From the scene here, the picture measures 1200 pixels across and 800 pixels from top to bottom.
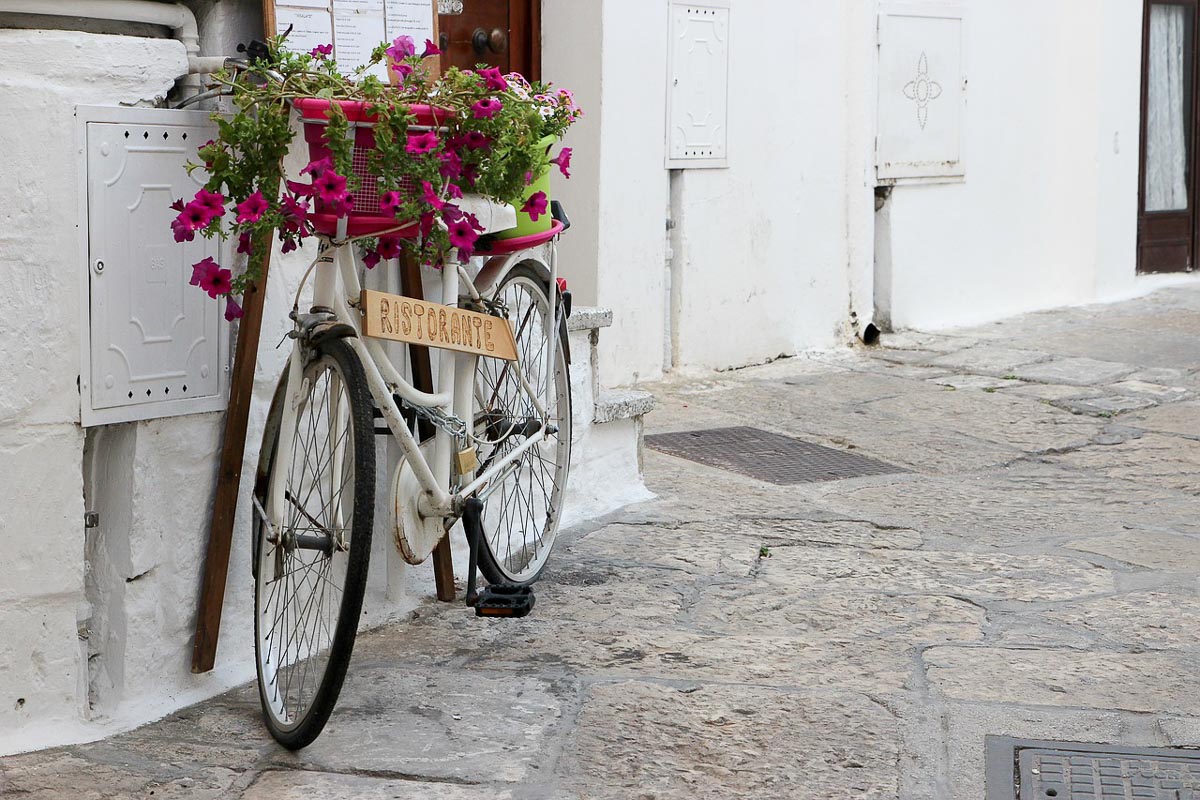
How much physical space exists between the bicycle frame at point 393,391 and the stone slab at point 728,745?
0.54 metres

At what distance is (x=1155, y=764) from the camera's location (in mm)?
2898

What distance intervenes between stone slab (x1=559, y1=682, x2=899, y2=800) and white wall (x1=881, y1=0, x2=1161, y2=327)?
5.44m

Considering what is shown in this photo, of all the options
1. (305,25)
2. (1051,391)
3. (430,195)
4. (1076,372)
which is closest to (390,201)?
(430,195)

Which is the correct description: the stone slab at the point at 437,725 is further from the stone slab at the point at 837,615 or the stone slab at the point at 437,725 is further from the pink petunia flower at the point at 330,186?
the pink petunia flower at the point at 330,186

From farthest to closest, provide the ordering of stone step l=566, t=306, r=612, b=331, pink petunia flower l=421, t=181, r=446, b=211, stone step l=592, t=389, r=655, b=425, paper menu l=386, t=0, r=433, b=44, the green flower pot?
stone step l=592, t=389, r=655, b=425
stone step l=566, t=306, r=612, b=331
paper menu l=386, t=0, r=433, b=44
the green flower pot
pink petunia flower l=421, t=181, r=446, b=211

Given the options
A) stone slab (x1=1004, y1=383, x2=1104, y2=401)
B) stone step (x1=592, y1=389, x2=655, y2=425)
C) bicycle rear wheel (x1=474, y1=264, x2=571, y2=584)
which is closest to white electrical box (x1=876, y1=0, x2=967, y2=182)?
stone slab (x1=1004, y1=383, x2=1104, y2=401)

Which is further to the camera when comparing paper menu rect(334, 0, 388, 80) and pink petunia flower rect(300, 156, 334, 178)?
paper menu rect(334, 0, 388, 80)

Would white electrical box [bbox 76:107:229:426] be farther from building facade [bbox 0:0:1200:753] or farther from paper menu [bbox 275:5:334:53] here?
paper menu [bbox 275:5:334:53]

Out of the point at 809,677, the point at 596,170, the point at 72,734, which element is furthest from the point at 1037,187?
the point at 72,734

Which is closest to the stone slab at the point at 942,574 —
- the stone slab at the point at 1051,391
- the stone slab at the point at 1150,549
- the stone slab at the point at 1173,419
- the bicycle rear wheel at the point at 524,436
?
the stone slab at the point at 1150,549

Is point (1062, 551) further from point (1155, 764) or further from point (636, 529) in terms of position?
point (1155, 764)

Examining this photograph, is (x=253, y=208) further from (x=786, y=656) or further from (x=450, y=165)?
(x=786, y=656)

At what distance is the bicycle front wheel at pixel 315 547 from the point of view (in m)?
2.81

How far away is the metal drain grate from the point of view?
541cm
